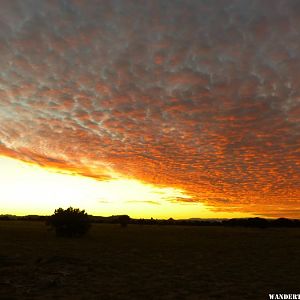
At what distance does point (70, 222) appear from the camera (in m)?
53.2

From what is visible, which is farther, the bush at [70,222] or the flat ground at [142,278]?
the bush at [70,222]

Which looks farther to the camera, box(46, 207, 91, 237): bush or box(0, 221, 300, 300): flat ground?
box(46, 207, 91, 237): bush

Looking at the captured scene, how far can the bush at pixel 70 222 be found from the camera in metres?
53.1

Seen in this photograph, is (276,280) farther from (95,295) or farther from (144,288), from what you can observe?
(95,295)

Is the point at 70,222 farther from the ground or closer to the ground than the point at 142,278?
farther from the ground

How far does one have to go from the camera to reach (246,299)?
46.9ft

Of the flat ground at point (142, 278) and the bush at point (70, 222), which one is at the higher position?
the bush at point (70, 222)

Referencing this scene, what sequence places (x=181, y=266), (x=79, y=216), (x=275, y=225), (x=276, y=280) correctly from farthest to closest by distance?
(x=275, y=225) → (x=79, y=216) → (x=181, y=266) → (x=276, y=280)

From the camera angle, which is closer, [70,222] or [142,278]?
[142,278]

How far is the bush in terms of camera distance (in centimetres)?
5306

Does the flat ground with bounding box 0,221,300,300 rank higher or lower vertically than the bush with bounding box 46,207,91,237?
lower

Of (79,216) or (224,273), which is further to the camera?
(79,216)

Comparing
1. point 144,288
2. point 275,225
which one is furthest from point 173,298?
point 275,225

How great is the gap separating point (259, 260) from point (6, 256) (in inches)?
767
